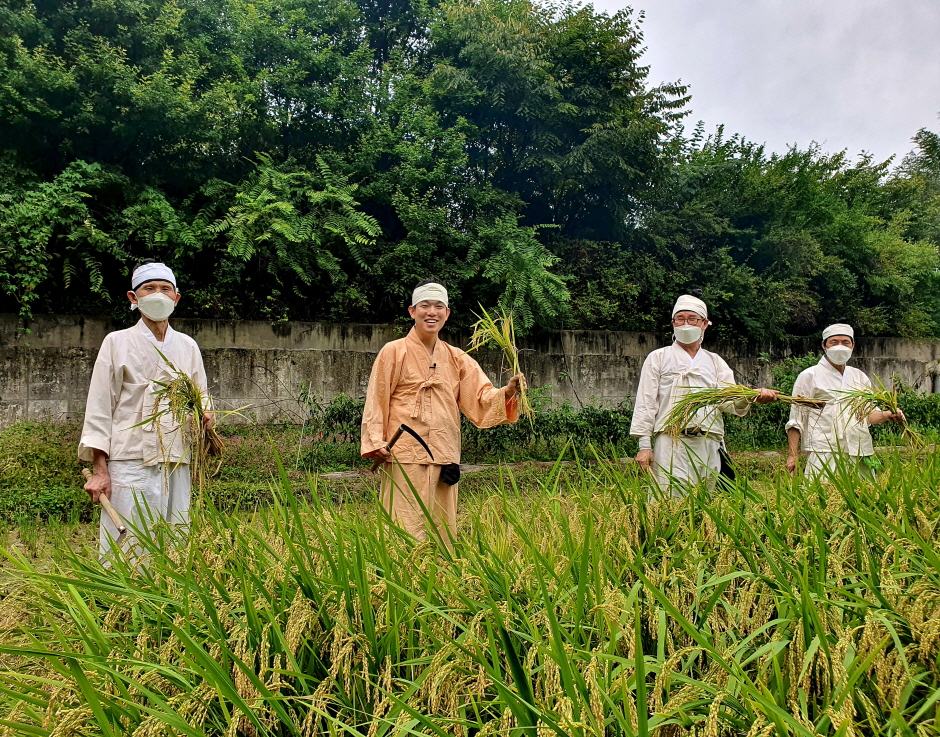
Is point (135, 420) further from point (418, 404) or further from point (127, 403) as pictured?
point (418, 404)

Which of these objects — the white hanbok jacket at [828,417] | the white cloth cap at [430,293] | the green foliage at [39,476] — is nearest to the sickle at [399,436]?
the white cloth cap at [430,293]

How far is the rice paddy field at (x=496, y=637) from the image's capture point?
1566 millimetres

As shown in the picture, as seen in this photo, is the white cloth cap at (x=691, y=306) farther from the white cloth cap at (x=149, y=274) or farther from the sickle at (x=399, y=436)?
the white cloth cap at (x=149, y=274)

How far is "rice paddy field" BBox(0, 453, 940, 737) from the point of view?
157cm

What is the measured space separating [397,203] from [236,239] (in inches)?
81.0

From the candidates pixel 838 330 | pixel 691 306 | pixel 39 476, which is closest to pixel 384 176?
pixel 39 476

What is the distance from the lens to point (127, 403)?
3.77m

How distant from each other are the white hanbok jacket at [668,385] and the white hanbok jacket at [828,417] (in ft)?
2.64

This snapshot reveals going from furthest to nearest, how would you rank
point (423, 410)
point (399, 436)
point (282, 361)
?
point (282, 361) → point (423, 410) → point (399, 436)

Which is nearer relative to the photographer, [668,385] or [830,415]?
[668,385]

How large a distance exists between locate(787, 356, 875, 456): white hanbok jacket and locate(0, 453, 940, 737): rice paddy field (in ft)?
8.13

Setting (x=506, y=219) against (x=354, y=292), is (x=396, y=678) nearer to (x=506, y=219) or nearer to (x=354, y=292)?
(x=354, y=292)

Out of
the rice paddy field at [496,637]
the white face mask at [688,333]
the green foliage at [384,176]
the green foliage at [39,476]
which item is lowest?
the green foliage at [39,476]

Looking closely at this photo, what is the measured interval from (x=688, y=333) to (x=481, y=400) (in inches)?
60.9
